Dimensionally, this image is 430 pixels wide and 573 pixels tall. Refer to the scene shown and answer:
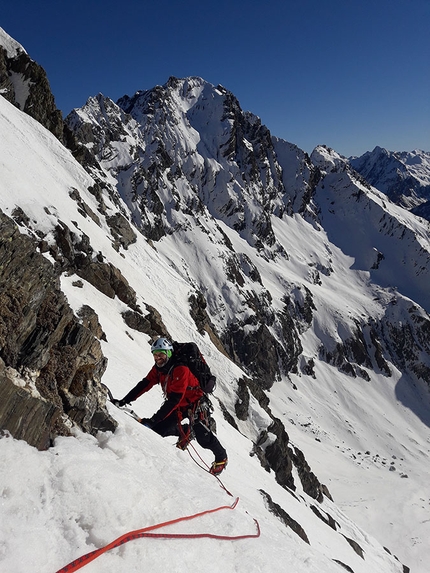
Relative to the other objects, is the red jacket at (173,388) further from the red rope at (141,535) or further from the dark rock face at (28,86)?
the dark rock face at (28,86)

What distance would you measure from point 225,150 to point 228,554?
133 m

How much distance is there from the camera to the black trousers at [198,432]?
8273mm

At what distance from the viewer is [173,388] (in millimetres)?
7938

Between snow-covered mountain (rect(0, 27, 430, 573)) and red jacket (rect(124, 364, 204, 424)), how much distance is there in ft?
2.42

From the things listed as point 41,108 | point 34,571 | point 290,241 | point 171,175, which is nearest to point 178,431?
point 34,571

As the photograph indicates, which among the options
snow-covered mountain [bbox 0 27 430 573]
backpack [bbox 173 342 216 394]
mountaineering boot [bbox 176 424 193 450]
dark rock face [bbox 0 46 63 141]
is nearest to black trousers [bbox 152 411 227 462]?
mountaineering boot [bbox 176 424 193 450]

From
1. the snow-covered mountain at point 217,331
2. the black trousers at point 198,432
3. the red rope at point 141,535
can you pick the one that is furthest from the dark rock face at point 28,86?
the red rope at point 141,535

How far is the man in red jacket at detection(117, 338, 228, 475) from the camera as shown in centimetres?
798

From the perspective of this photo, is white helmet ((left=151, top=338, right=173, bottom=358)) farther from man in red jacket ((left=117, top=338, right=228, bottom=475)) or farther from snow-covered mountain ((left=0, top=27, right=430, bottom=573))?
snow-covered mountain ((left=0, top=27, right=430, bottom=573))

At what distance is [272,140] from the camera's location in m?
152

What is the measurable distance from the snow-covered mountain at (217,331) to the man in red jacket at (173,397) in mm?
637

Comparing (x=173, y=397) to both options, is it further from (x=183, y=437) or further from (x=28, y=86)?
(x=28, y=86)

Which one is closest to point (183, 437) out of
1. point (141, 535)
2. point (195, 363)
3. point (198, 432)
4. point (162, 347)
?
point (198, 432)

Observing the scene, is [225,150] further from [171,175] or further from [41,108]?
[41,108]
